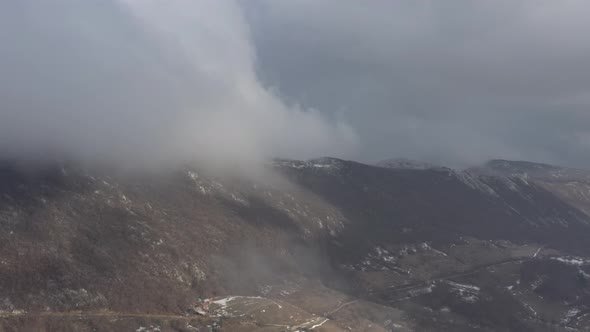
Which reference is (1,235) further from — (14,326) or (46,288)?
(14,326)

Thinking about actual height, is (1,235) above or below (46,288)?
above

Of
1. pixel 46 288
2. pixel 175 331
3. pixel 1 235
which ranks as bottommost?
pixel 175 331

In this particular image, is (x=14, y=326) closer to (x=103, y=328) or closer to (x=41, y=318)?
(x=41, y=318)

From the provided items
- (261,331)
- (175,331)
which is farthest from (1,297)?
(261,331)

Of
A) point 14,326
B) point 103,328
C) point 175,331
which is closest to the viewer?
point 14,326

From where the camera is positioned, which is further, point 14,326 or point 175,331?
point 175,331

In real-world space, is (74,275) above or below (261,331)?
above

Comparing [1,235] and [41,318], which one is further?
[1,235]

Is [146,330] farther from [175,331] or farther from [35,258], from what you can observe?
[35,258]

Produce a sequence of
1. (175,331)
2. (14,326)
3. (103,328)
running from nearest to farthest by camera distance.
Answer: (14,326) < (103,328) < (175,331)
